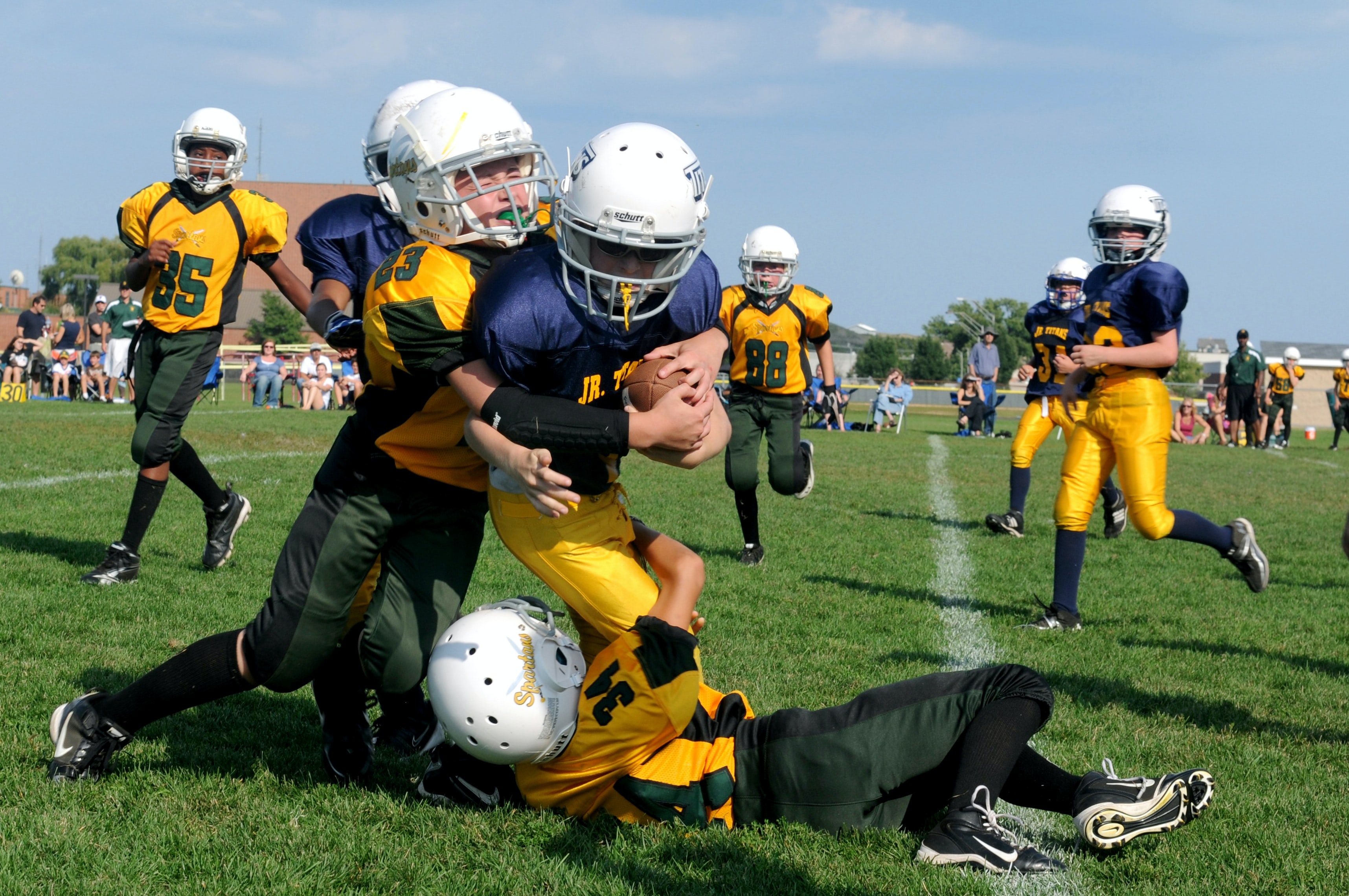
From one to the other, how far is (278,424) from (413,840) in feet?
44.5

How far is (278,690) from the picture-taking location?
3238 millimetres

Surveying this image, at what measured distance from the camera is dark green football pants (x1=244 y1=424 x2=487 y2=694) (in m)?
3.15

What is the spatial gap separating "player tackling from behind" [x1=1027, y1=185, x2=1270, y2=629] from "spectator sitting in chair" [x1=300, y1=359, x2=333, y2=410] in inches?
695

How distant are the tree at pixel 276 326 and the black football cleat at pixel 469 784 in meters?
54.2

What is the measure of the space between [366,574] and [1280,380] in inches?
865

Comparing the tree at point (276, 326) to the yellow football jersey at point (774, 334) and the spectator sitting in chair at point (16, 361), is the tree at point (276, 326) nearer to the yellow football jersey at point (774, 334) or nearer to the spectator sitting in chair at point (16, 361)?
the spectator sitting in chair at point (16, 361)

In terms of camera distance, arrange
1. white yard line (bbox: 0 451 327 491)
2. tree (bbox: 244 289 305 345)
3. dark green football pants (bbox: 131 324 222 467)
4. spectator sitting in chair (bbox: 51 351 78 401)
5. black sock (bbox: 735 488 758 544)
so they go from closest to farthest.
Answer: dark green football pants (bbox: 131 324 222 467), black sock (bbox: 735 488 758 544), white yard line (bbox: 0 451 327 491), spectator sitting in chair (bbox: 51 351 78 401), tree (bbox: 244 289 305 345)

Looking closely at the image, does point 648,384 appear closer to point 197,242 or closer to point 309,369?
point 197,242

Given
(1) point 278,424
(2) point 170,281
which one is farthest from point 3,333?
(2) point 170,281

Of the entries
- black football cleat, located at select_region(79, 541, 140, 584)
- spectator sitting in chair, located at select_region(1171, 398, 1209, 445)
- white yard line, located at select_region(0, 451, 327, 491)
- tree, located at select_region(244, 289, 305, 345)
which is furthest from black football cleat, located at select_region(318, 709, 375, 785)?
tree, located at select_region(244, 289, 305, 345)

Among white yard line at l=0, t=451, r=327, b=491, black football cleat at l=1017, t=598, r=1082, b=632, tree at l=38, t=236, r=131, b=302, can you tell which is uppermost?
tree at l=38, t=236, r=131, b=302

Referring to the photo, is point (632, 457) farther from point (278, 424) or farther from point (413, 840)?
point (413, 840)

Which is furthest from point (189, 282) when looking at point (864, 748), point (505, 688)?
point (864, 748)

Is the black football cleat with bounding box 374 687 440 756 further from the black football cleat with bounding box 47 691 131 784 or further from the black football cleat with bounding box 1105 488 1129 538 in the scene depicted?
the black football cleat with bounding box 1105 488 1129 538
